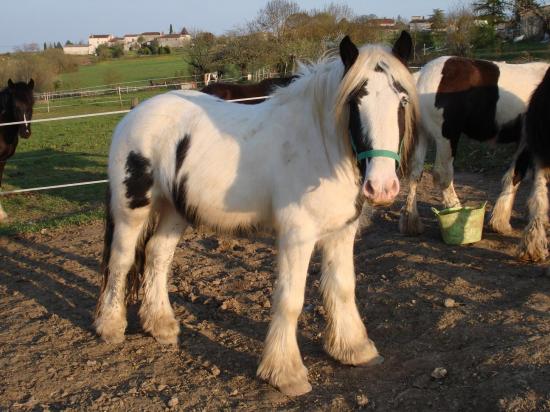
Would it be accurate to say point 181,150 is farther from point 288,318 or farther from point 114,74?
point 114,74

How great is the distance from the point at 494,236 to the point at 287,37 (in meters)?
23.3

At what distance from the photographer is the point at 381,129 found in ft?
9.07

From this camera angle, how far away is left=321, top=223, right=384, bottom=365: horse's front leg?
12.1 ft

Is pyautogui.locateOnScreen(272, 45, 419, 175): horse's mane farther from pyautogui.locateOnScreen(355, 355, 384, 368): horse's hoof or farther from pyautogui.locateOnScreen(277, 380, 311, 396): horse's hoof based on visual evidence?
pyautogui.locateOnScreen(277, 380, 311, 396): horse's hoof

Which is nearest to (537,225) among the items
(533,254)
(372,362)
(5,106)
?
(533,254)

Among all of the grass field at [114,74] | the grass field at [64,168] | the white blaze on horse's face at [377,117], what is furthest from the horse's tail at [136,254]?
the grass field at [114,74]

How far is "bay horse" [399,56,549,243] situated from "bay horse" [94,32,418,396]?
10.7ft

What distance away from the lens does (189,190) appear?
3701 millimetres

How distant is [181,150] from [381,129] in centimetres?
157

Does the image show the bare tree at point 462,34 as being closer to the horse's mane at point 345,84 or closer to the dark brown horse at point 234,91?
the dark brown horse at point 234,91

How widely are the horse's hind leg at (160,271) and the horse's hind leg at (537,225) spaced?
3263 millimetres

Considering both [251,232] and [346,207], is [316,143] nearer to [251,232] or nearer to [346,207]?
[346,207]

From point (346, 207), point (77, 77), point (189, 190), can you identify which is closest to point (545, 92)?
point (346, 207)

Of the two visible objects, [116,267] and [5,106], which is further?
[5,106]
